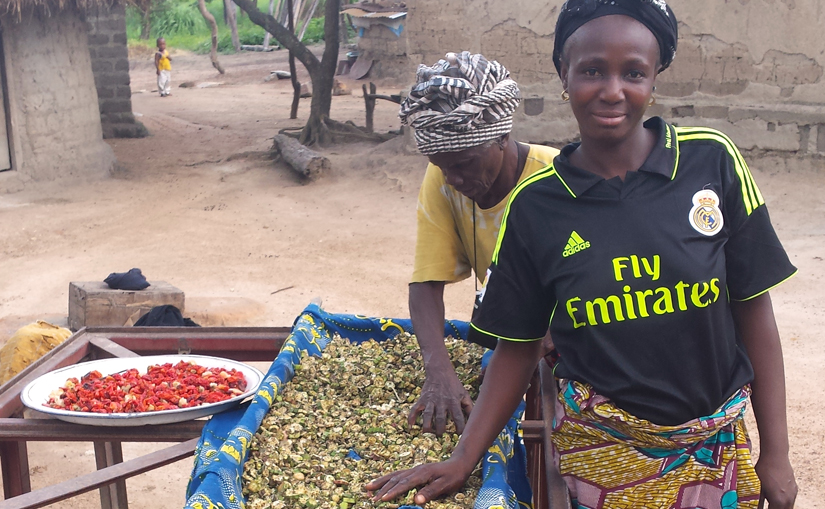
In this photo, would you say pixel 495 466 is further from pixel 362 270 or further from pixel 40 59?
pixel 40 59

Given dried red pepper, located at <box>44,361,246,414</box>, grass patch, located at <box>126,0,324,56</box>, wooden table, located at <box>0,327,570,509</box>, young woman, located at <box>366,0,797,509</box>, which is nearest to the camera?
young woman, located at <box>366,0,797,509</box>

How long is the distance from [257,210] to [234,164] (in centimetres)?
257

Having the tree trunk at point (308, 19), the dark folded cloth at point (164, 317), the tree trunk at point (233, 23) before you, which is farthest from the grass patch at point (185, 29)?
the dark folded cloth at point (164, 317)

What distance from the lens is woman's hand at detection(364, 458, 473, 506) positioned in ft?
5.52

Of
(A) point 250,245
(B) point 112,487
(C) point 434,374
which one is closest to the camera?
(C) point 434,374

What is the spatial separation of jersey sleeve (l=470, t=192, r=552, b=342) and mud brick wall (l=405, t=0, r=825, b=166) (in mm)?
7232

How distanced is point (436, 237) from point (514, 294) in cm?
77

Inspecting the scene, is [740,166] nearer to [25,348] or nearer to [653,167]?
[653,167]

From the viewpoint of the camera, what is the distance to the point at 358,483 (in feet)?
5.91

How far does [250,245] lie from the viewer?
7.48 m

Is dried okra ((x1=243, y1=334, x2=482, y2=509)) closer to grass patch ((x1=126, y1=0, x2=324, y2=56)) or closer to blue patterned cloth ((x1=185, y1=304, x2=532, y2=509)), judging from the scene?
blue patterned cloth ((x1=185, y1=304, x2=532, y2=509))

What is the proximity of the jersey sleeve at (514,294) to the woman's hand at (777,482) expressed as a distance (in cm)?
52

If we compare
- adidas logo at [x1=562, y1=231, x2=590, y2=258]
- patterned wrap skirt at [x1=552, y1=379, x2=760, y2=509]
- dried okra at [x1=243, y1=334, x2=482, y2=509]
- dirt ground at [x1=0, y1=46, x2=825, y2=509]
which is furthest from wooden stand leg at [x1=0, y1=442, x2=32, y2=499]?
adidas logo at [x1=562, y1=231, x2=590, y2=258]

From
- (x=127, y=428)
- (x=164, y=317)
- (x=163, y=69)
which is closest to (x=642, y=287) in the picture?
(x=127, y=428)
